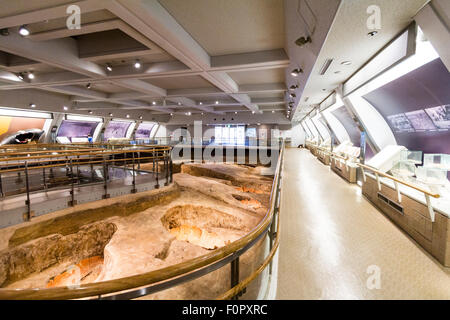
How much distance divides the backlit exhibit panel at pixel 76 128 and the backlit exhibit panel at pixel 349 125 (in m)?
17.9

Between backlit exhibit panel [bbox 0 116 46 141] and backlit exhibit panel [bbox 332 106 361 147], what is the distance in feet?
58.4

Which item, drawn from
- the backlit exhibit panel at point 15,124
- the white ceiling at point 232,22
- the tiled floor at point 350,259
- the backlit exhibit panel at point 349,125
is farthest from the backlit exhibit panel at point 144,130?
the tiled floor at point 350,259

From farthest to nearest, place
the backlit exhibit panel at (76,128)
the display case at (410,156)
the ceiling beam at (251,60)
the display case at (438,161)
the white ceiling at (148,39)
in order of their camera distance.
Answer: the backlit exhibit panel at (76,128) → the ceiling beam at (251,60) → the display case at (410,156) → the display case at (438,161) → the white ceiling at (148,39)

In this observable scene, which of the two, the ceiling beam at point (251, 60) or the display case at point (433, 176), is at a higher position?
the ceiling beam at point (251, 60)

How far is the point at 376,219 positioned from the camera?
3.89 meters

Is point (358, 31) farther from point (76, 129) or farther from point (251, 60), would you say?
point (76, 129)

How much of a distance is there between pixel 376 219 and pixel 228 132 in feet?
69.3

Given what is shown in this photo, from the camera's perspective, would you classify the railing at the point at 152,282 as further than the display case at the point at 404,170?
No

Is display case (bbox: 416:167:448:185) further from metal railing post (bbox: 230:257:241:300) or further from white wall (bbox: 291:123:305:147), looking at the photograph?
white wall (bbox: 291:123:305:147)

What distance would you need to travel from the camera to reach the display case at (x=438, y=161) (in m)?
3.66

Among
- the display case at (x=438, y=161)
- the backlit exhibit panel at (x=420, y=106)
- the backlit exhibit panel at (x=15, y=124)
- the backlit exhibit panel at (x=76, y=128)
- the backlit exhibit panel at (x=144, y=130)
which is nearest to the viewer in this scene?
the display case at (x=438, y=161)

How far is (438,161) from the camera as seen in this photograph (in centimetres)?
391

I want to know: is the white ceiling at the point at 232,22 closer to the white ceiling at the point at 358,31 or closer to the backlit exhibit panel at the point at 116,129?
the white ceiling at the point at 358,31

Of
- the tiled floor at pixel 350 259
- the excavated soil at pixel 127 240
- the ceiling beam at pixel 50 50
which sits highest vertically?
the ceiling beam at pixel 50 50
